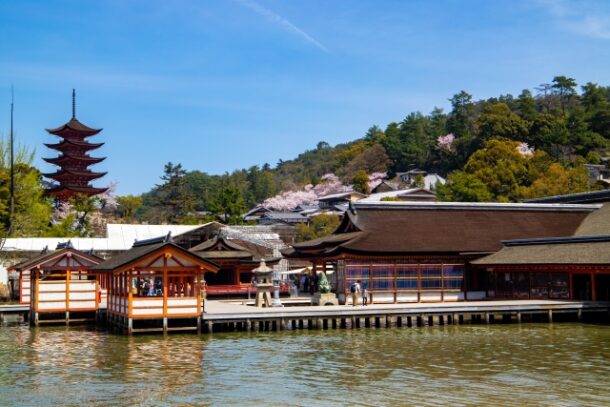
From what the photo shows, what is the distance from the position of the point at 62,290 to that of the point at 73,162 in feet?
162

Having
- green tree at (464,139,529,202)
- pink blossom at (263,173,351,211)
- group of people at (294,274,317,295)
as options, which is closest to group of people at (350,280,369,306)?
group of people at (294,274,317,295)

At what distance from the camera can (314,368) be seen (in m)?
22.2

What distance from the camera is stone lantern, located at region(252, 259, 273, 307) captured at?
36.3 meters

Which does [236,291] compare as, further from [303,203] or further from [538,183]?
[303,203]

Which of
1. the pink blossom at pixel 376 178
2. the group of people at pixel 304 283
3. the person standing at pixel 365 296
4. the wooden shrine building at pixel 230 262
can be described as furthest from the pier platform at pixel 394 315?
the pink blossom at pixel 376 178

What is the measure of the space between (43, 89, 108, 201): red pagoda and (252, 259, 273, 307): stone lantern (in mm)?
48376

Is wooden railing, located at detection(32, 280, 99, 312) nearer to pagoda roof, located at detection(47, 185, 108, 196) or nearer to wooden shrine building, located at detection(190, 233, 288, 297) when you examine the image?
wooden shrine building, located at detection(190, 233, 288, 297)

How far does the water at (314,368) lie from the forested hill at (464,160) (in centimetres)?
3530

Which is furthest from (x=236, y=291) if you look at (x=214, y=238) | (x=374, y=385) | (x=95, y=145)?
(x=95, y=145)

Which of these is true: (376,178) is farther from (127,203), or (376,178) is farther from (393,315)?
(393,315)

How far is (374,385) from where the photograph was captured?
764 inches

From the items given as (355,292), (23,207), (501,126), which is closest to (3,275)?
(23,207)

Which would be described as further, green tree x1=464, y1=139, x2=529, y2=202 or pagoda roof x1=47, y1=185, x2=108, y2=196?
pagoda roof x1=47, y1=185, x2=108, y2=196

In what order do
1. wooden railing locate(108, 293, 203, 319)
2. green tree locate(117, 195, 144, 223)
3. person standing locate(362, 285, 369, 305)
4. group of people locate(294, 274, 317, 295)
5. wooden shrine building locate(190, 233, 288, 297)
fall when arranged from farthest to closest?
green tree locate(117, 195, 144, 223) < group of people locate(294, 274, 317, 295) < wooden shrine building locate(190, 233, 288, 297) < person standing locate(362, 285, 369, 305) < wooden railing locate(108, 293, 203, 319)
